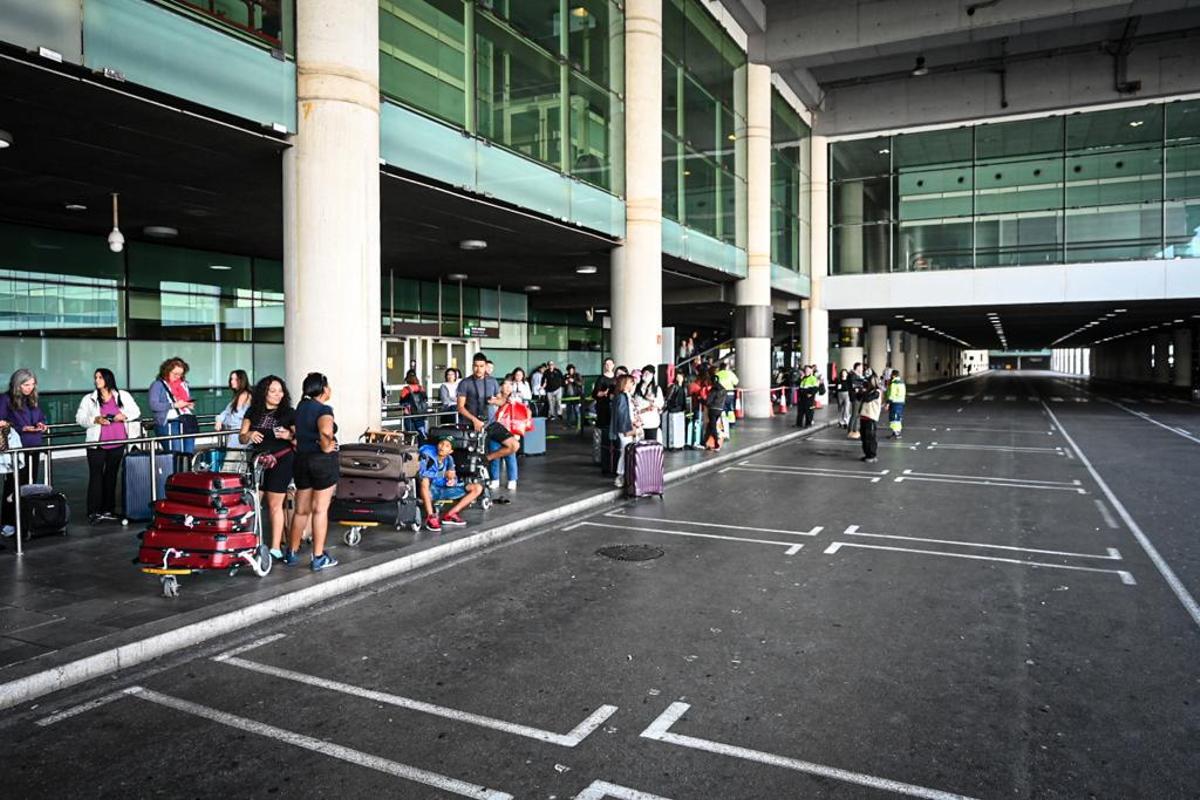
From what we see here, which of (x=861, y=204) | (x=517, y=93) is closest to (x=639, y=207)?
(x=517, y=93)

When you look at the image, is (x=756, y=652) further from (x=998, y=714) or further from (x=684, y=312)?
(x=684, y=312)

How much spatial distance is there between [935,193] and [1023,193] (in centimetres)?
368

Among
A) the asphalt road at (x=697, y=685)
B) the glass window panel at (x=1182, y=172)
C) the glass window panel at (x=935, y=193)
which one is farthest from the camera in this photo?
the glass window panel at (x=935, y=193)

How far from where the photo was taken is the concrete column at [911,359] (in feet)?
216

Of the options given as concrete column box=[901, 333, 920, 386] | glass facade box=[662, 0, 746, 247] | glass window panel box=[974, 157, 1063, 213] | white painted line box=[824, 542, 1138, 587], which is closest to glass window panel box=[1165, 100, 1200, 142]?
glass window panel box=[974, 157, 1063, 213]

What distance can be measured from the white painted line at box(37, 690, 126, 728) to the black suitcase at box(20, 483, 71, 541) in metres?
4.56

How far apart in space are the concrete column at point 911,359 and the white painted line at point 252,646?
213ft

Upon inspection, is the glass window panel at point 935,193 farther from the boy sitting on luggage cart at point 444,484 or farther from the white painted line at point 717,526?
the boy sitting on luggage cart at point 444,484

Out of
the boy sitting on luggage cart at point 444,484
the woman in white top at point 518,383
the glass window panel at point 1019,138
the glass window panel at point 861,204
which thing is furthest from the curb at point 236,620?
the glass window panel at point 1019,138

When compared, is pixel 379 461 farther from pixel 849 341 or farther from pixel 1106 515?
pixel 849 341

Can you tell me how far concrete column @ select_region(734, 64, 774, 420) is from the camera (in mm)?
28062

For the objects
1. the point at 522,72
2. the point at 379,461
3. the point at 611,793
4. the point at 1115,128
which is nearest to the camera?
the point at 611,793

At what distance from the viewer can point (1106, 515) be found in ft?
35.2

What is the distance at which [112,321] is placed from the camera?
1745 cm
